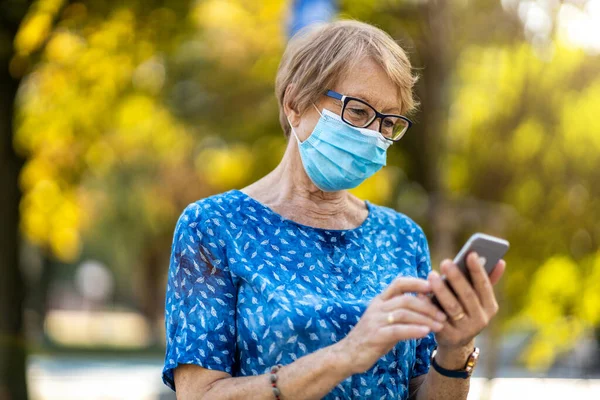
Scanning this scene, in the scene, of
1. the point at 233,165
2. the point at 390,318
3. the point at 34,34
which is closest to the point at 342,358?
the point at 390,318

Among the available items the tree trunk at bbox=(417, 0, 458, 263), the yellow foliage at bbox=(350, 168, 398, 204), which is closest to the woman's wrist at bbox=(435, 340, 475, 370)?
the yellow foliage at bbox=(350, 168, 398, 204)

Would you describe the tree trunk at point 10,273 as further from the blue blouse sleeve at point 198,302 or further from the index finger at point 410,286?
the index finger at point 410,286

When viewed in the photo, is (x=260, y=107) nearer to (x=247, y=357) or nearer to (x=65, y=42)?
(x=65, y=42)

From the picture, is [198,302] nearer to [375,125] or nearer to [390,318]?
[390,318]

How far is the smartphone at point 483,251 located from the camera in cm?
224

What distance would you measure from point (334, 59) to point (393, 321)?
3.01 ft

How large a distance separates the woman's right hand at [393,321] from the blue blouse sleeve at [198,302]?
0.45m

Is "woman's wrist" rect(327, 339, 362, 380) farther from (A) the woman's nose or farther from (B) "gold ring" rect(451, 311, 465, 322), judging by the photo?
(A) the woman's nose

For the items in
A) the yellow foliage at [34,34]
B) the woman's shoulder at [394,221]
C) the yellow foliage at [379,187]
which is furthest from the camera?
the yellow foliage at [379,187]

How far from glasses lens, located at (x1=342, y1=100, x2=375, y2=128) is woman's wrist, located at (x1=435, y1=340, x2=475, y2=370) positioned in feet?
2.49

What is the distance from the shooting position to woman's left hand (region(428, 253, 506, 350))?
2.24 meters

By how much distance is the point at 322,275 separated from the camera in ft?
9.09

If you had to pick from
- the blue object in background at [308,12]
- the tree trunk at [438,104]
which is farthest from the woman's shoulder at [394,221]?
the tree trunk at [438,104]

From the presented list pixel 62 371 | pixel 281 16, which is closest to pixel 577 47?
pixel 281 16
